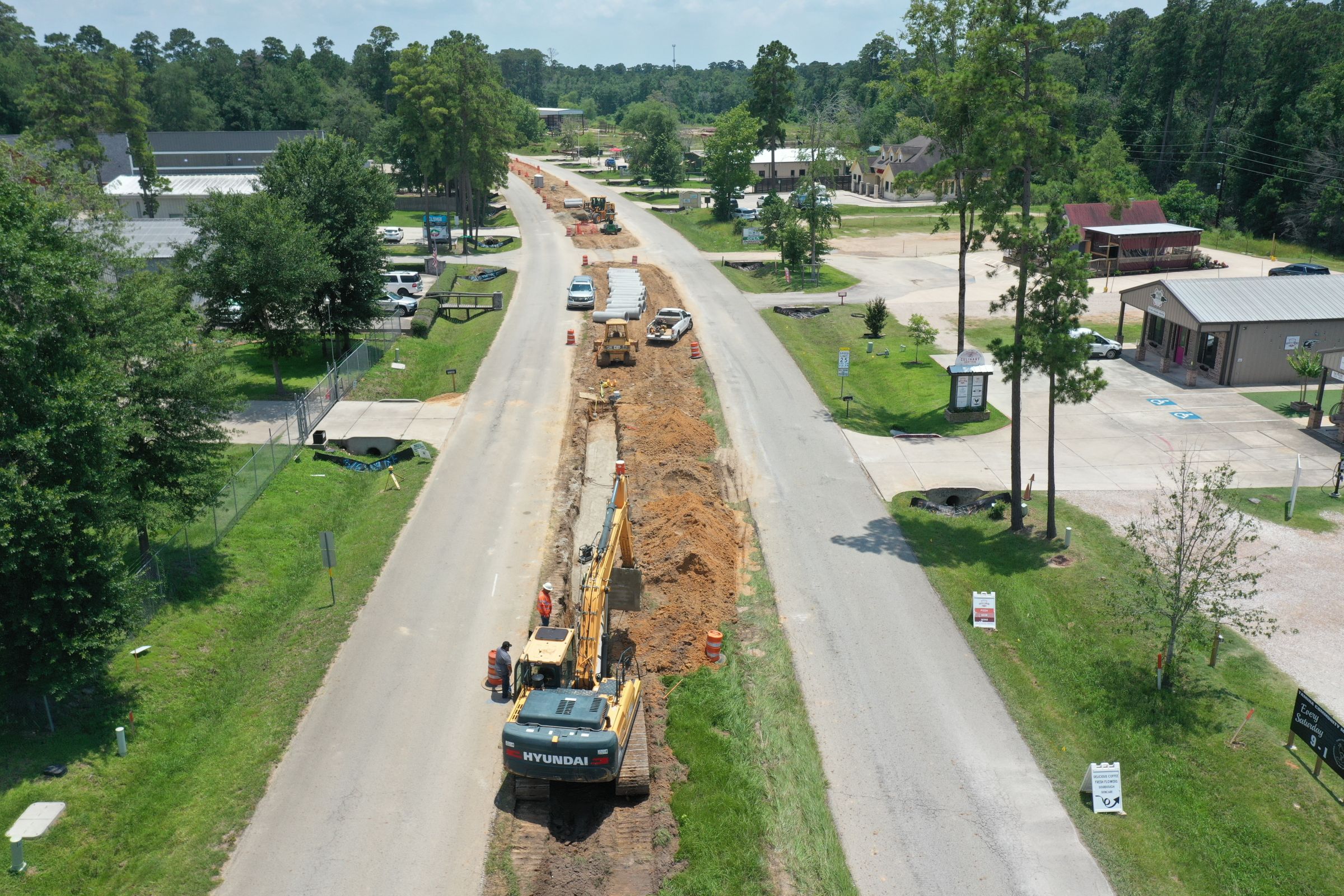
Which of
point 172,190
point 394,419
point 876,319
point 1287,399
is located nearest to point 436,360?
point 394,419

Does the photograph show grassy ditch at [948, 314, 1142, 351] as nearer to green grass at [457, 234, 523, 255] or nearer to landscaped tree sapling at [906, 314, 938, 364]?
landscaped tree sapling at [906, 314, 938, 364]

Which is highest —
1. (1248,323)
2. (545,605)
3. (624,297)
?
(624,297)

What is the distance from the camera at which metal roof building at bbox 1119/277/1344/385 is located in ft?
142

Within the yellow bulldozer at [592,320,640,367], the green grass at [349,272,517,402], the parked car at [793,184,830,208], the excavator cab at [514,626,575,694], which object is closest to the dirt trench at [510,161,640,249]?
the parked car at [793,184,830,208]

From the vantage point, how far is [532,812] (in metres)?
18.1

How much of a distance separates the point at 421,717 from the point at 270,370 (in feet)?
97.2

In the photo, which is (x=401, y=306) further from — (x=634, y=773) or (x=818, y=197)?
(x=634, y=773)

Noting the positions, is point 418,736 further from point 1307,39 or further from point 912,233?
point 1307,39

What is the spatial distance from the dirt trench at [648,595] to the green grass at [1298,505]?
635 inches

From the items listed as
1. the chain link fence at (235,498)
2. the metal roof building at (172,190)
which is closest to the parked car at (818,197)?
the chain link fence at (235,498)

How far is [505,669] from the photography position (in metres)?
21.0

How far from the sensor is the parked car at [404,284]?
60.7 metres

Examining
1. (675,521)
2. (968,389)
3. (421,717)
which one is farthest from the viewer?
(968,389)

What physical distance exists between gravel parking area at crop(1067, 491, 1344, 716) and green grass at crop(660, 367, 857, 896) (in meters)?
11.5
